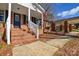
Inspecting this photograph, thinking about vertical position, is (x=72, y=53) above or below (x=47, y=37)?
below

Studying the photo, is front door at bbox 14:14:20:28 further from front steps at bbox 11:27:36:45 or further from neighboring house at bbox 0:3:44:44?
front steps at bbox 11:27:36:45

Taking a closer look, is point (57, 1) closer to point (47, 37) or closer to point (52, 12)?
point (52, 12)

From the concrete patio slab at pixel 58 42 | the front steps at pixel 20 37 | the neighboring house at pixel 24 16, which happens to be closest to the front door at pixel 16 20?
the neighboring house at pixel 24 16

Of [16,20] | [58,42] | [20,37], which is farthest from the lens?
[16,20]

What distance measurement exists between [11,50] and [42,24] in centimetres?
133

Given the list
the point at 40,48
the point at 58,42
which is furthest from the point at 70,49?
the point at 40,48

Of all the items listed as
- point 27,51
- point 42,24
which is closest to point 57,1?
point 42,24

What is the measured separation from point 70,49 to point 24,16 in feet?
6.64

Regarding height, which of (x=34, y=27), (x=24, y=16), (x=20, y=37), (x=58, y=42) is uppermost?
(x=24, y=16)

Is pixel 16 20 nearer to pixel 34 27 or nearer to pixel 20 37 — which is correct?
pixel 34 27

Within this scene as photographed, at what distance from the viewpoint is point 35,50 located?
6723 mm

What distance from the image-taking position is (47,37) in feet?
23.2

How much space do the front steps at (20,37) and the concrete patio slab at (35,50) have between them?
0.64ft

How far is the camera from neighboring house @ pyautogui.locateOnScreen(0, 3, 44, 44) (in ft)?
22.9
